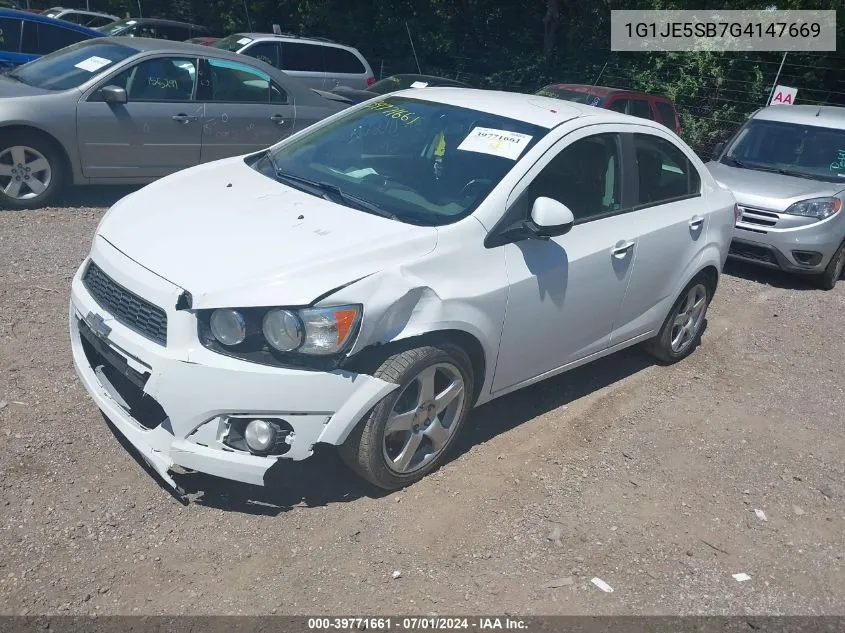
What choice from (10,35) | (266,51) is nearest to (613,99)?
(266,51)

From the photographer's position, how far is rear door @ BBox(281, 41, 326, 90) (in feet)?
48.3

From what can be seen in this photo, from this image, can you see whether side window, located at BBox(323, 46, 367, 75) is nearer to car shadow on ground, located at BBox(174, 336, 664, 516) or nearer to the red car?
the red car

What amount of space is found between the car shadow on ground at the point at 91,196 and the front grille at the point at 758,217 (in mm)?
6252

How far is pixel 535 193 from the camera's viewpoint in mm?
4574

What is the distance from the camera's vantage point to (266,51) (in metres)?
14.5

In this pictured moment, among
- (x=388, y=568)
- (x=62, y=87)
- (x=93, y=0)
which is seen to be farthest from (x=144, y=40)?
(x=93, y=0)

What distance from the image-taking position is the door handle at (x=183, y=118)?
8594mm

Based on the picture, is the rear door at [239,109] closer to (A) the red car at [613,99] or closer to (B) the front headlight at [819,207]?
(A) the red car at [613,99]

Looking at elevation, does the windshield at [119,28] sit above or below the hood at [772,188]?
above

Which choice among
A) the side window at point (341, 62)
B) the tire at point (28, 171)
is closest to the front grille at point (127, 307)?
the tire at point (28, 171)

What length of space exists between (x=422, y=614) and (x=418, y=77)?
11568mm

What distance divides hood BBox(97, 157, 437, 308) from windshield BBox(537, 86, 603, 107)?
817 cm

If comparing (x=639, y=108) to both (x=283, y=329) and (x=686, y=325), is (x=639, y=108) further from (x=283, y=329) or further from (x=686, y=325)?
(x=283, y=329)

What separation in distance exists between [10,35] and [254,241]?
9692 mm
